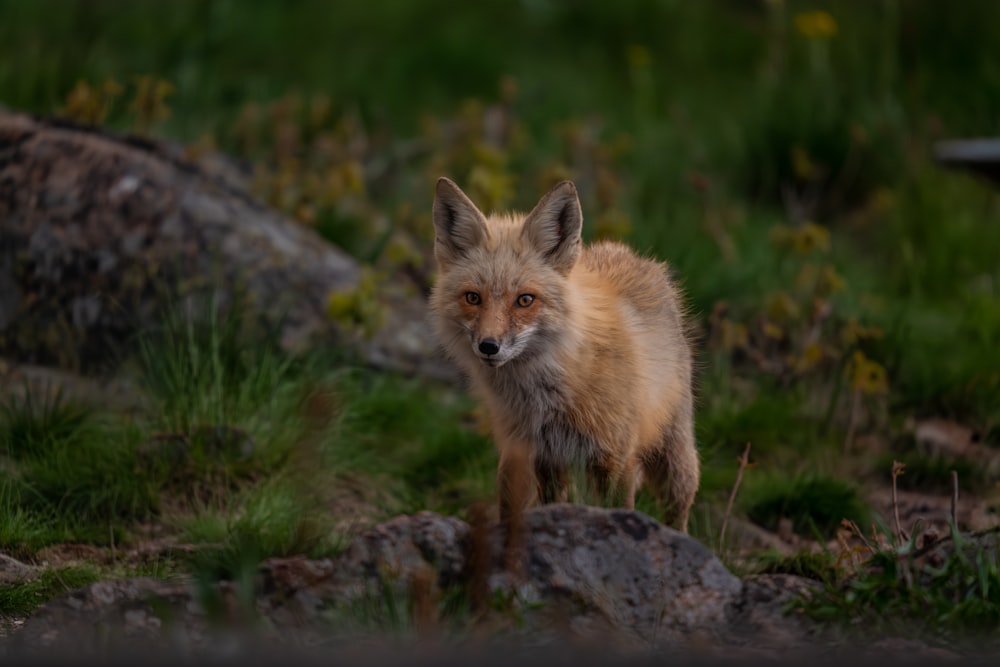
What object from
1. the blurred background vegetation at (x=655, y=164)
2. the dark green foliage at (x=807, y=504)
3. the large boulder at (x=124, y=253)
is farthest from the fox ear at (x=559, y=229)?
the large boulder at (x=124, y=253)

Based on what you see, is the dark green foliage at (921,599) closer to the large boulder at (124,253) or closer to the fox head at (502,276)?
the fox head at (502,276)

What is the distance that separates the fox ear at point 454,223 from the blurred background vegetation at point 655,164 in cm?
122

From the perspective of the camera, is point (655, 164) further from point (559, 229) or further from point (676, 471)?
point (559, 229)

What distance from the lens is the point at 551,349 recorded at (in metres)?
4.95

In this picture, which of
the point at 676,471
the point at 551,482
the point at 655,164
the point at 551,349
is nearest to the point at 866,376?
the point at 676,471

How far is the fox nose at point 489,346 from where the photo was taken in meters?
4.75

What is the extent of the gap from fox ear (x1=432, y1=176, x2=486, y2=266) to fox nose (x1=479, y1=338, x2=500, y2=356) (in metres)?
0.56

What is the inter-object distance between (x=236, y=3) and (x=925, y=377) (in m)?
8.20

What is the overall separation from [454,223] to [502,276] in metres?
0.37

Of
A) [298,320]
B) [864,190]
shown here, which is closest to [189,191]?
[298,320]

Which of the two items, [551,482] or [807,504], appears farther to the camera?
[807,504]

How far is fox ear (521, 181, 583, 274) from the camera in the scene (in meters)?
5.10

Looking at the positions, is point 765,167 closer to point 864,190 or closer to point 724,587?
point 864,190

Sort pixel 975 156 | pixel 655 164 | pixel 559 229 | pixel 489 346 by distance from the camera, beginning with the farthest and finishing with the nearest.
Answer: pixel 655 164 → pixel 975 156 → pixel 559 229 → pixel 489 346
